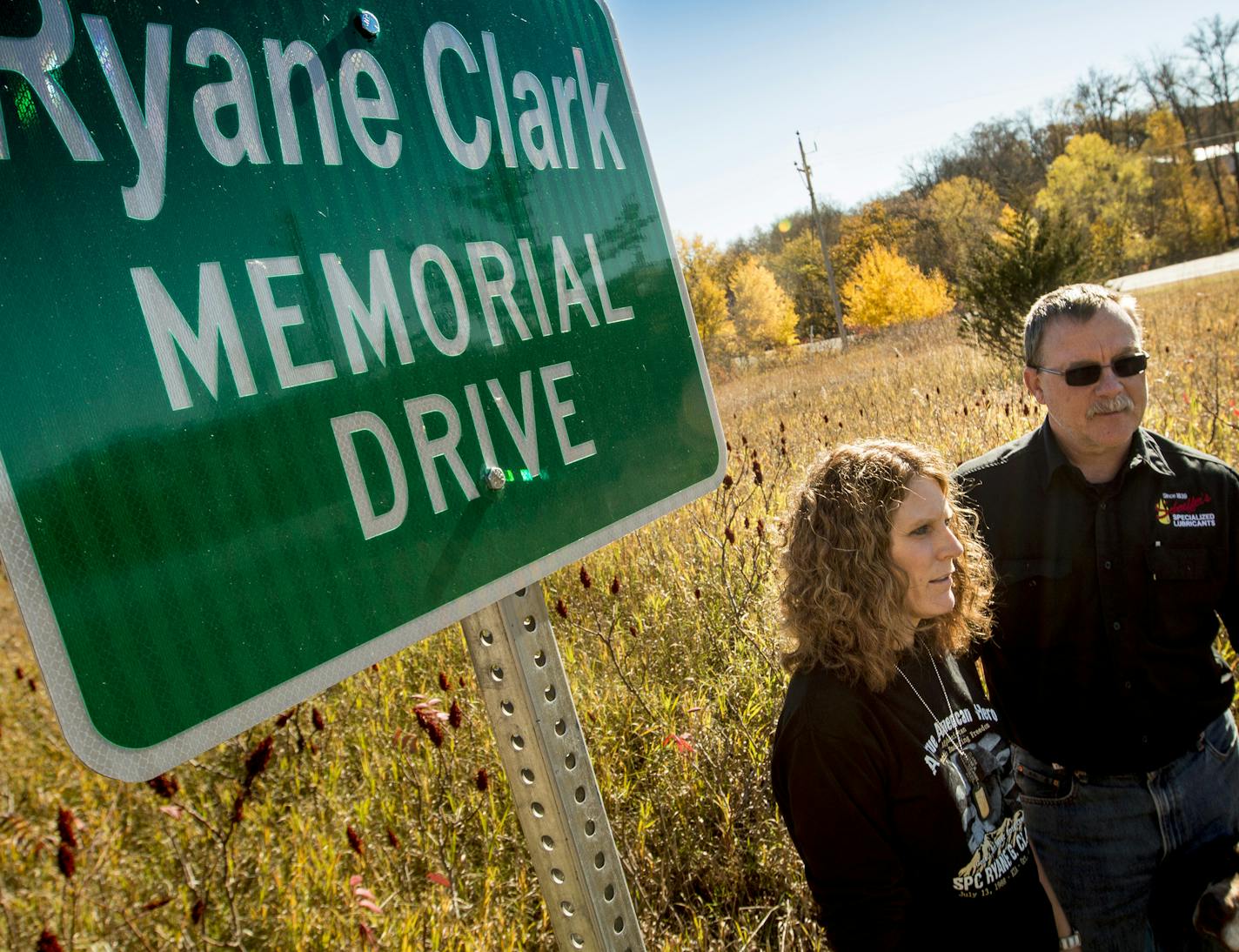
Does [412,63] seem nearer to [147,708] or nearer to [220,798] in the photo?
[147,708]

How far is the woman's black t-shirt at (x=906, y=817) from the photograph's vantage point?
1526 mm

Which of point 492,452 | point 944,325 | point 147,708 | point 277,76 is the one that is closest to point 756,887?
point 492,452

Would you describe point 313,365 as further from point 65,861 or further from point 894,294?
point 894,294

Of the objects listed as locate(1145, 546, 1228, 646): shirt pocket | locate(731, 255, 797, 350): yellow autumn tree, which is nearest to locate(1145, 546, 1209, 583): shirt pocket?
locate(1145, 546, 1228, 646): shirt pocket

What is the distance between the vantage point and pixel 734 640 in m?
3.41

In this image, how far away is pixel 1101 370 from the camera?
93.9 inches

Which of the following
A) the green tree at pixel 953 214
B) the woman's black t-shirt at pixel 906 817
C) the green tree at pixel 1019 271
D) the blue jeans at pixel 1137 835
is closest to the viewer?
the woman's black t-shirt at pixel 906 817

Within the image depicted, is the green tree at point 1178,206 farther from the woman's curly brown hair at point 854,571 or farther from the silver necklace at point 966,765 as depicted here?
the silver necklace at point 966,765

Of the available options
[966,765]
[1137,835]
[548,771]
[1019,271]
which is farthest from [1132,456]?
[1019,271]

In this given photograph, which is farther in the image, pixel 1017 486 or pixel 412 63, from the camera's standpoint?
pixel 1017 486

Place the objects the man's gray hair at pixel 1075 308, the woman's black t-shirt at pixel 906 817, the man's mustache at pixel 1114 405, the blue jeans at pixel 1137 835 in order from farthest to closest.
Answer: the man's gray hair at pixel 1075 308
the man's mustache at pixel 1114 405
the blue jeans at pixel 1137 835
the woman's black t-shirt at pixel 906 817

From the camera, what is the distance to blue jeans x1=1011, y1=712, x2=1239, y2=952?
2.17 metres

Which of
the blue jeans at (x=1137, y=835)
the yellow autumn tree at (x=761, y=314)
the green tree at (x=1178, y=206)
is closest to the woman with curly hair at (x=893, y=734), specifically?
the blue jeans at (x=1137, y=835)

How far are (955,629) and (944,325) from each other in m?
20.4
